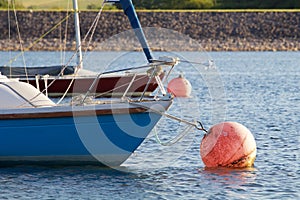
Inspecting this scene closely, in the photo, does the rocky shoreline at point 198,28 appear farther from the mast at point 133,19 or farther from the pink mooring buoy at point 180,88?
the mast at point 133,19

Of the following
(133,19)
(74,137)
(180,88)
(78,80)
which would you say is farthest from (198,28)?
(74,137)

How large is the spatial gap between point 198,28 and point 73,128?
63511 mm

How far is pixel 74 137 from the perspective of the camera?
47.8 feet

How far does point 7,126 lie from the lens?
1454 cm

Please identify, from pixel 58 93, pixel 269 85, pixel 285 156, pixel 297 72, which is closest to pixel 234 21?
pixel 297 72

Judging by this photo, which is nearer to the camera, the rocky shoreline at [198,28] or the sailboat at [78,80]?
the sailboat at [78,80]

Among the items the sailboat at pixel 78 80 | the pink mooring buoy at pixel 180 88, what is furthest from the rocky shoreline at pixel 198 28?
the sailboat at pixel 78 80

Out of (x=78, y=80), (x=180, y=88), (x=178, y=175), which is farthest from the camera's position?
(x=180, y=88)

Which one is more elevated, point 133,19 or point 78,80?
point 78,80

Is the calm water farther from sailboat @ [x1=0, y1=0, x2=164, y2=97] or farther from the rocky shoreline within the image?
the rocky shoreline

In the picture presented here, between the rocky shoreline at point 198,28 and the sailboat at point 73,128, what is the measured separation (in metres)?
59.1

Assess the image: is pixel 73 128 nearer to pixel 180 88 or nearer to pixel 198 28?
pixel 180 88

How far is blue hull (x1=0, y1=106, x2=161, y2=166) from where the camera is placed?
14.4m

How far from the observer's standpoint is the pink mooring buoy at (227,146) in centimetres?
1474
